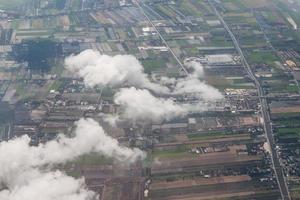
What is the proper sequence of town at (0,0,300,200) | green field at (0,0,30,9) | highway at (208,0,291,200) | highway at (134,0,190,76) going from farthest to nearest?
1. green field at (0,0,30,9)
2. highway at (134,0,190,76)
3. town at (0,0,300,200)
4. highway at (208,0,291,200)

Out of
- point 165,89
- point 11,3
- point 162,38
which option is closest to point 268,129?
point 165,89

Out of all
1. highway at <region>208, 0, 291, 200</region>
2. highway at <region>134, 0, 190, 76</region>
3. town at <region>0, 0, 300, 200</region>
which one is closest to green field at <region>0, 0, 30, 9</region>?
town at <region>0, 0, 300, 200</region>

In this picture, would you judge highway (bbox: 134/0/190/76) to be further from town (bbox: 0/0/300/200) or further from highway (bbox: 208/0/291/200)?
highway (bbox: 208/0/291/200)

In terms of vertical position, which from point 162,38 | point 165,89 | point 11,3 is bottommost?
point 165,89

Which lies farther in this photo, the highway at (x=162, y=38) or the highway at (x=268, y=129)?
the highway at (x=162, y=38)

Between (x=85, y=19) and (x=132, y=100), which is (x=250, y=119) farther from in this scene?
(x=85, y=19)

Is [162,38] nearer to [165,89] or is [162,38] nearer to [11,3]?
[165,89]

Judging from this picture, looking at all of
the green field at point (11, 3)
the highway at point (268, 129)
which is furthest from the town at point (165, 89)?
the green field at point (11, 3)

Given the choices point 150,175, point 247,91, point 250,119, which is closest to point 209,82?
point 247,91

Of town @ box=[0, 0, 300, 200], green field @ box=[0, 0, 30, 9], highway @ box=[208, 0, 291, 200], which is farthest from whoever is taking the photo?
green field @ box=[0, 0, 30, 9]

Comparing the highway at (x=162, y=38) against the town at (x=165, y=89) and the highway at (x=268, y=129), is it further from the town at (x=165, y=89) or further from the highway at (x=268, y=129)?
the highway at (x=268, y=129)

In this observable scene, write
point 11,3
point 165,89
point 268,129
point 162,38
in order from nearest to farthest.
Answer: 1. point 268,129
2. point 165,89
3. point 162,38
4. point 11,3

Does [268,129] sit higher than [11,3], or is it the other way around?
[11,3]
